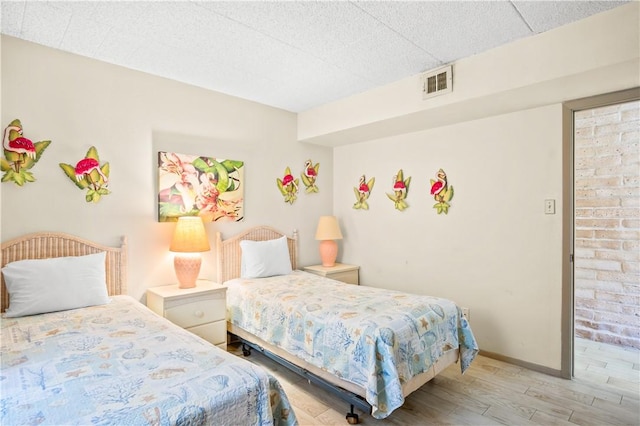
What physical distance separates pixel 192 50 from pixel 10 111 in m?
1.27

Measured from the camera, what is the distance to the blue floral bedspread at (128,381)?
1.14 meters

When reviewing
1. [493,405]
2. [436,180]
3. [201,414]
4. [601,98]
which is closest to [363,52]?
[436,180]

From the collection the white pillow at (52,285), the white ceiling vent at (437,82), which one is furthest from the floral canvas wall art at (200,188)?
the white ceiling vent at (437,82)

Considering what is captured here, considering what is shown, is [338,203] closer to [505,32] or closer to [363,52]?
[363,52]

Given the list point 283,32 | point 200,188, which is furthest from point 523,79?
point 200,188

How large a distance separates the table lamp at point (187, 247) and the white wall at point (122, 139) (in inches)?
9.2

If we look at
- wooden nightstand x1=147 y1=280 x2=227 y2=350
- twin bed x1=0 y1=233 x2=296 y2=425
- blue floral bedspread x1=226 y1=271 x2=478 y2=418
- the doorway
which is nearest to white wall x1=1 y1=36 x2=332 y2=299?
wooden nightstand x1=147 y1=280 x2=227 y2=350

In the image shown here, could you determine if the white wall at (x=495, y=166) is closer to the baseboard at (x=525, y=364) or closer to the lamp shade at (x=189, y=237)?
the baseboard at (x=525, y=364)

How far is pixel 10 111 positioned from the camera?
2.35 meters

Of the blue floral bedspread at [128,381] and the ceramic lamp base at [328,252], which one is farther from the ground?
the ceramic lamp base at [328,252]

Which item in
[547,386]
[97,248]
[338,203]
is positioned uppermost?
[338,203]

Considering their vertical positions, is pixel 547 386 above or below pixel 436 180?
below

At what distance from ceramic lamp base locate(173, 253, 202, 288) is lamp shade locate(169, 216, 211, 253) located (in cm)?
8

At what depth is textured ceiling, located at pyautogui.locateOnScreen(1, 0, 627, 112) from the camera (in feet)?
6.59
